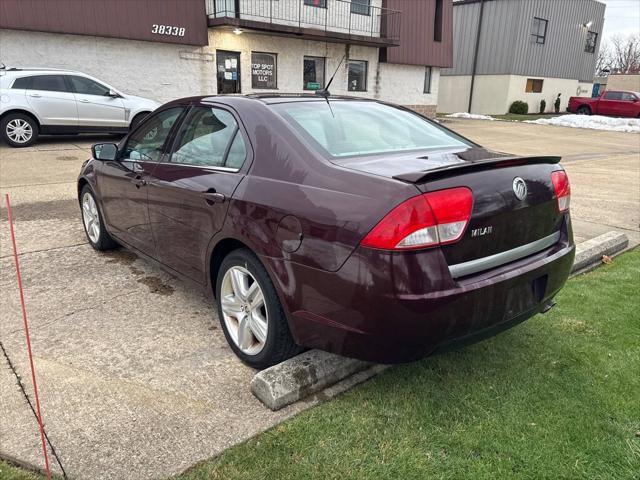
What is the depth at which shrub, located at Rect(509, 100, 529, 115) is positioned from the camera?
103 ft

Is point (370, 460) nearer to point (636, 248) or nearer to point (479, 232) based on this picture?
point (479, 232)

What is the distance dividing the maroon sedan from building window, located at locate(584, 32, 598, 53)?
3946cm

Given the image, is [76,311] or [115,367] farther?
[76,311]

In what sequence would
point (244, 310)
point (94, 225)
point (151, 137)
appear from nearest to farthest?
point (244, 310) < point (151, 137) < point (94, 225)

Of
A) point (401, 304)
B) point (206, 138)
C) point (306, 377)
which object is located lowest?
point (306, 377)

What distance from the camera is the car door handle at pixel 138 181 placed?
3668mm

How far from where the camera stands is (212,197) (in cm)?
295

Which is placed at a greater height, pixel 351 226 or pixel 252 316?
pixel 351 226

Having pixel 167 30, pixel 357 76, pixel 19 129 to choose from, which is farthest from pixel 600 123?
pixel 19 129

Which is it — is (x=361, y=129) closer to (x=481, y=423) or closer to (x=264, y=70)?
(x=481, y=423)

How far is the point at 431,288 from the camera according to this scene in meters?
2.16

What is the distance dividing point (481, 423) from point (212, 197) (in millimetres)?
1837

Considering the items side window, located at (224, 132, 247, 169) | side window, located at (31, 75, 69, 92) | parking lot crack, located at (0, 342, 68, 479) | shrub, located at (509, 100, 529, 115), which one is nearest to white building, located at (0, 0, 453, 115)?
side window, located at (31, 75, 69, 92)

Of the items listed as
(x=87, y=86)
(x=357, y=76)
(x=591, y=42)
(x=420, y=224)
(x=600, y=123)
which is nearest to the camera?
(x=420, y=224)
